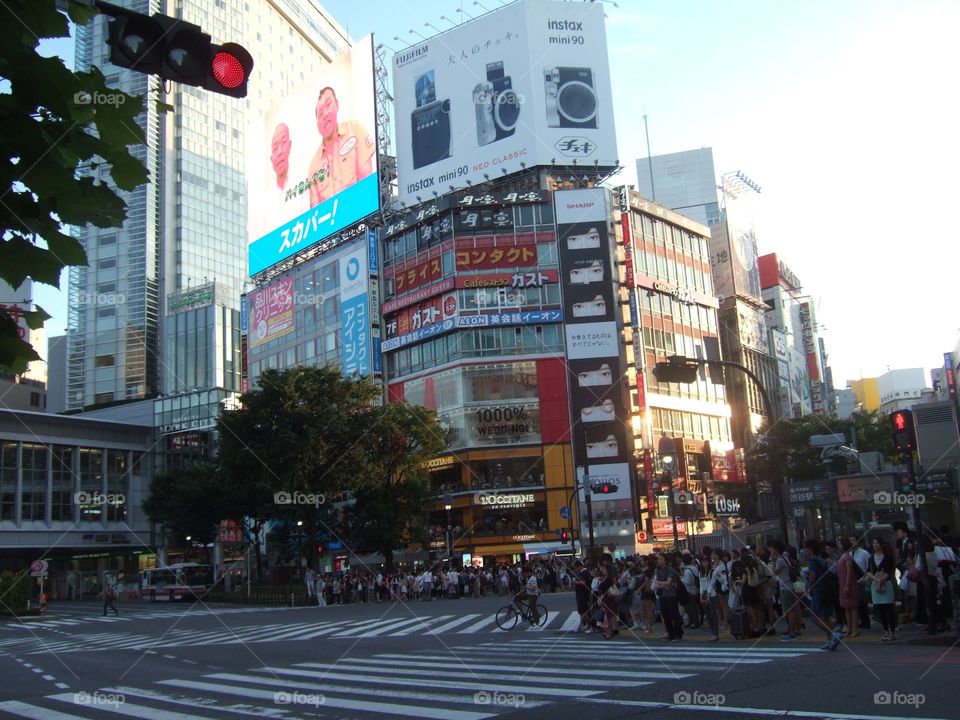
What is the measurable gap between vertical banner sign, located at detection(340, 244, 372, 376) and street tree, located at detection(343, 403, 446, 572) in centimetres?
2238

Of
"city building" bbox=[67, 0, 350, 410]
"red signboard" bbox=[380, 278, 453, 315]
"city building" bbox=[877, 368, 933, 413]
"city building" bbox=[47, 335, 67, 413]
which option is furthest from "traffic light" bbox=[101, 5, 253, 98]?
"city building" bbox=[877, 368, 933, 413]

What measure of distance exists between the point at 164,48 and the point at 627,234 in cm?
6079

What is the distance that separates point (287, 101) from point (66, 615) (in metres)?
52.4

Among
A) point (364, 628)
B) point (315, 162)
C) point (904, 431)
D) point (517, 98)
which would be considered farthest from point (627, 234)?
point (904, 431)

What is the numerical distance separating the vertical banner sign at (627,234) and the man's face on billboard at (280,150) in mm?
30676

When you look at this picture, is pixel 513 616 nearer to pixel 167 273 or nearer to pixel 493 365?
pixel 493 365

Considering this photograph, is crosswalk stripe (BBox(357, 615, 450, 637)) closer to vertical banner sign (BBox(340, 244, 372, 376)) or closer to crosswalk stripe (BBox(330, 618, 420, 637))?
crosswalk stripe (BBox(330, 618, 420, 637))

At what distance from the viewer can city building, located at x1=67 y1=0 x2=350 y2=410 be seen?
104625mm

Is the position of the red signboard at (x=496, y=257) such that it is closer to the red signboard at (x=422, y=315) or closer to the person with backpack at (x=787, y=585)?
the red signboard at (x=422, y=315)

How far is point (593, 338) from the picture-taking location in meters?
61.7

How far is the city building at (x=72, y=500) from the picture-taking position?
6397 centimetres

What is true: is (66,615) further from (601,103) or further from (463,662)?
(601,103)

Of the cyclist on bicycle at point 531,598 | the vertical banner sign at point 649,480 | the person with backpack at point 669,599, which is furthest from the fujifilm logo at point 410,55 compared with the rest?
the person with backpack at point 669,599

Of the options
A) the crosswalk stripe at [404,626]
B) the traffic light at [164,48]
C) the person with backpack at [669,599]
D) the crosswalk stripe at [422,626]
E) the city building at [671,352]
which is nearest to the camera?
the traffic light at [164,48]
